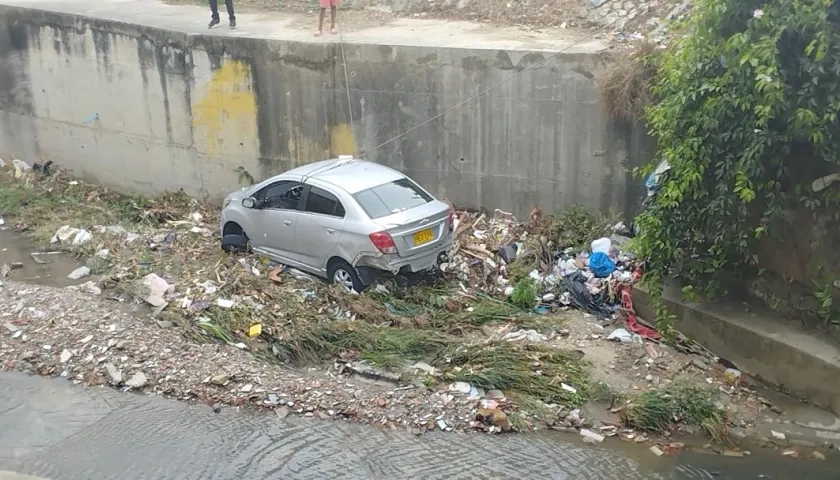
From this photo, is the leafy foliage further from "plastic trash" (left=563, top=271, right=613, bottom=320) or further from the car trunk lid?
the car trunk lid

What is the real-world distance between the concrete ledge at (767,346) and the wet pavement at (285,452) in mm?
966

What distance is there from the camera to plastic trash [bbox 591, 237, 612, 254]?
10609 millimetres

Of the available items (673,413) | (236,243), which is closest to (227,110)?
(236,243)

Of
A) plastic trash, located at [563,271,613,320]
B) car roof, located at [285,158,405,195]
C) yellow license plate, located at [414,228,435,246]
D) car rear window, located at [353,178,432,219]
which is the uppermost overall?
car roof, located at [285,158,405,195]

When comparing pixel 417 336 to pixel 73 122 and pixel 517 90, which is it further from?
pixel 73 122

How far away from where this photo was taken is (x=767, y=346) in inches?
320

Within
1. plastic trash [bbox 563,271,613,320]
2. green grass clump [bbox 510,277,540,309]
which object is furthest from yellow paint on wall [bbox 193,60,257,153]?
plastic trash [bbox 563,271,613,320]

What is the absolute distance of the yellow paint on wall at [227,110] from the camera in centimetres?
1428

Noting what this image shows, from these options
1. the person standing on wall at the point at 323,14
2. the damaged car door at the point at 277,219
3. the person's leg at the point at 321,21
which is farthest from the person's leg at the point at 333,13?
the damaged car door at the point at 277,219

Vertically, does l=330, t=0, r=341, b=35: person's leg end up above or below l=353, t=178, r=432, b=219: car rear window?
above

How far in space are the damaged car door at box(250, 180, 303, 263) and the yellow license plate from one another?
1.81 m

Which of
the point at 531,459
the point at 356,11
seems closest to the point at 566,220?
the point at 531,459

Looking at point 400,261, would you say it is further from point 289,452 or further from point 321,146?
point 321,146

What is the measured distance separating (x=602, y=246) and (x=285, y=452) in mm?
5318
